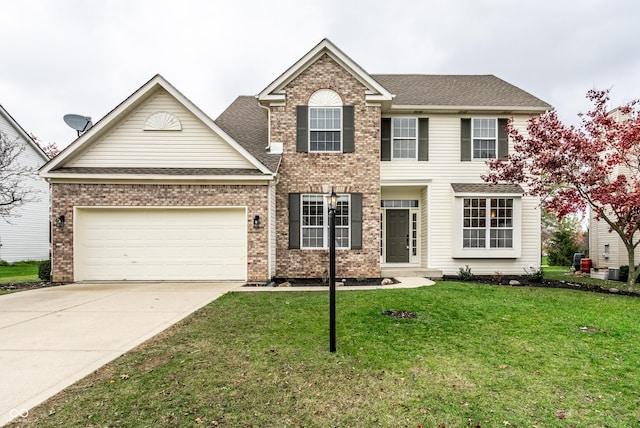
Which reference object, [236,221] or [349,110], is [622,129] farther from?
[236,221]

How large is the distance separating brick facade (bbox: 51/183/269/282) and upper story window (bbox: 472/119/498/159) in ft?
26.2

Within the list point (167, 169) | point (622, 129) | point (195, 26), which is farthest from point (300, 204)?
point (195, 26)

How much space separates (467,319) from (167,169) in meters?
9.30

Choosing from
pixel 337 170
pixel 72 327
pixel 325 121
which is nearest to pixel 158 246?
pixel 72 327

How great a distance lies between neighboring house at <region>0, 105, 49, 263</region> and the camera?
18438mm

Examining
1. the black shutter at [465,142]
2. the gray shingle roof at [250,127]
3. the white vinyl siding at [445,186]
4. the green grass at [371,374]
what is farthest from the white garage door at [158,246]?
the black shutter at [465,142]

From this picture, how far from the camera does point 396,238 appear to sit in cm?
1291

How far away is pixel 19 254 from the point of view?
19.0 m

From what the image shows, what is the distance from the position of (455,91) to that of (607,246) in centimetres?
1024

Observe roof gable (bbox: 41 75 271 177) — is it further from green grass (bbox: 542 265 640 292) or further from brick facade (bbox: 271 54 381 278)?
green grass (bbox: 542 265 640 292)

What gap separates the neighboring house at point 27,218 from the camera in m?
18.4

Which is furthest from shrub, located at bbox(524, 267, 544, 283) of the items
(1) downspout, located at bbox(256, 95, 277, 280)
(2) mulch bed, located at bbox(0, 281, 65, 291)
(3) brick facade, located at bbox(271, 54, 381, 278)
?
(2) mulch bed, located at bbox(0, 281, 65, 291)

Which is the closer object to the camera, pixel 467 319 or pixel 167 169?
pixel 467 319

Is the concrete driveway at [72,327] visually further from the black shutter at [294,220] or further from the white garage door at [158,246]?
the black shutter at [294,220]
